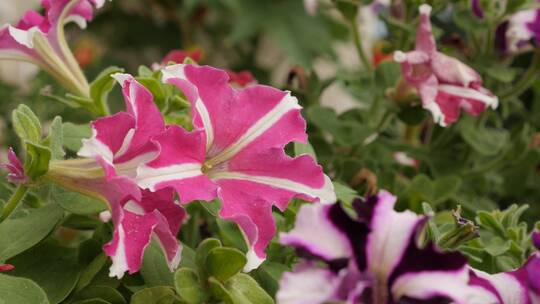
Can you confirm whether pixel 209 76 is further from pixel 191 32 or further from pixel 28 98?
pixel 191 32

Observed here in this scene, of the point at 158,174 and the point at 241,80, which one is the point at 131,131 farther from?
the point at 241,80

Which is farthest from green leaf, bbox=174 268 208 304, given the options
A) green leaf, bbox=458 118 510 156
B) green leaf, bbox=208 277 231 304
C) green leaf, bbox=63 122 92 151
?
green leaf, bbox=458 118 510 156

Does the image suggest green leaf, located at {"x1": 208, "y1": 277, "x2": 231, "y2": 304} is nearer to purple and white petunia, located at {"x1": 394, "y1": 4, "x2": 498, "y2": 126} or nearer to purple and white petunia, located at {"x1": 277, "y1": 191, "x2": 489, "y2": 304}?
purple and white petunia, located at {"x1": 277, "y1": 191, "x2": 489, "y2": 304}

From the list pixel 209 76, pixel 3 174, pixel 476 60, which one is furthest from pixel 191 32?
pixel 209 76

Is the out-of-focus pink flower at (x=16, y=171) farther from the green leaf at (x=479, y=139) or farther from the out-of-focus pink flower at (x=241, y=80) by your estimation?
the green leaf at (x=479, y=139)

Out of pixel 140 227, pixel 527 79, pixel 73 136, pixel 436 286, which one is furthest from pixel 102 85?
pixel 527 79

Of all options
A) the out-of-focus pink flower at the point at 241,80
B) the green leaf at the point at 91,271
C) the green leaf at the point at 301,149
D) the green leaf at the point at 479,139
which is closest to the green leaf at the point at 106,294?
the green leaf at the point at 91,271
